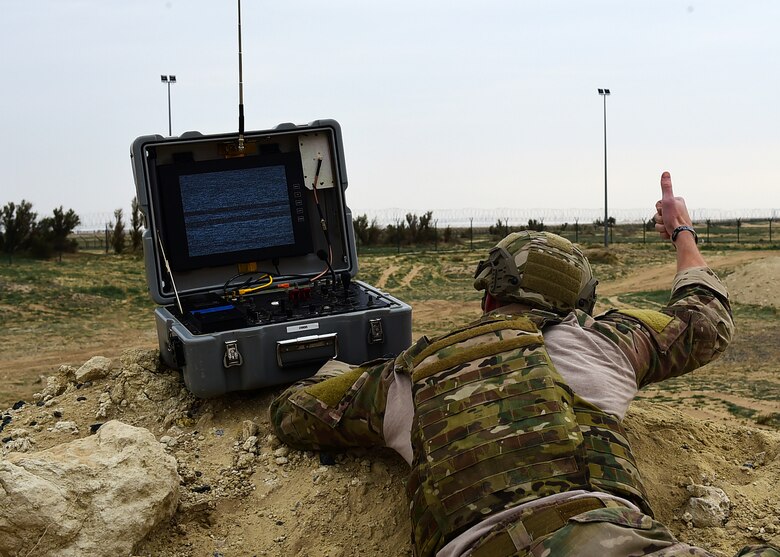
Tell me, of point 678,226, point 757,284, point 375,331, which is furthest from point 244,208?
point 757,284

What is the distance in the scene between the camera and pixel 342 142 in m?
5.58

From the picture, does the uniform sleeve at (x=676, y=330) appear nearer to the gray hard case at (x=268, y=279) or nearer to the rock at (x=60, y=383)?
the gray hard case at (x=268, y=279)

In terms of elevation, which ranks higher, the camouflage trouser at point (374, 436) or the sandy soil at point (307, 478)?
the camouflage trouser at point (374, 436)

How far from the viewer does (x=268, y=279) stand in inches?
221

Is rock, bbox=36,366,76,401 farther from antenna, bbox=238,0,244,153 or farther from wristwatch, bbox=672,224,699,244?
wristwatch, bbox=672,224,699,244

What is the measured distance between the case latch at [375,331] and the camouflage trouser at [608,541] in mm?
2338

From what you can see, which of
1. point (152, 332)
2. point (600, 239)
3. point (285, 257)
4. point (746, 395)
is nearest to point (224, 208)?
point (285, 257)

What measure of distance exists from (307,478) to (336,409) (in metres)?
0.51

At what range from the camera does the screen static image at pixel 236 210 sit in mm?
5465

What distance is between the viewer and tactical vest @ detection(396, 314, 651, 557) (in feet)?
9.12

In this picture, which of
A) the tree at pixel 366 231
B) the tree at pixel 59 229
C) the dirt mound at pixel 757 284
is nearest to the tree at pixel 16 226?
the tree at pixel 59 229

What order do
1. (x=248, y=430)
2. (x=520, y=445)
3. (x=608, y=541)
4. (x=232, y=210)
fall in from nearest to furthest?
1. (x=608, y=541)
2. (x=520, y=445)
3. (x=248, y=430)
4. (x=232, y=210)

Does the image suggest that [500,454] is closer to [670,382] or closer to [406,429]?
[406,429]

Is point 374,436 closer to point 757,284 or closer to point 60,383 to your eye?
point 60,383
